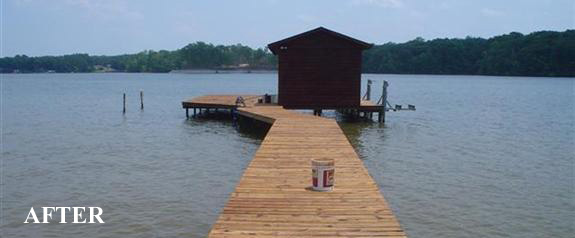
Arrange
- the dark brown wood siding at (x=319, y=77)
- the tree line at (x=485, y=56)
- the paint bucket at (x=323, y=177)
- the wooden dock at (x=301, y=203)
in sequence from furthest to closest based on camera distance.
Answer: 1. the tree line at (x=485, y=56)
2. the dark brown wood siding at (x=319, y=77)
3. the paint bucket at (x=323, y=177)
4. the wooden dock at (x=301, y=203)

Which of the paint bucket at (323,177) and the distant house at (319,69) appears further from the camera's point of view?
the distant house at (319,69)

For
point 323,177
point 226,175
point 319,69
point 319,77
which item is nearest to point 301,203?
point 323,177

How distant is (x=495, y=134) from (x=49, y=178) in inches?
925

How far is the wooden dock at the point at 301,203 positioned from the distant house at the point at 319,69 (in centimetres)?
1564

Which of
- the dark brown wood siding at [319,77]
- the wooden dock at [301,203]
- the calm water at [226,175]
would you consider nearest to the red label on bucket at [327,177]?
the wooden dock at [301,203]

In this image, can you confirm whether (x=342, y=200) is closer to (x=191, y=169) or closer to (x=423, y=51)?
(x=191, y=169)

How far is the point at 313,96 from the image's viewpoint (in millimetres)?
31875

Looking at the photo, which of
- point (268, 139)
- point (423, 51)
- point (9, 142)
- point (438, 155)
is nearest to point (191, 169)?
point (268, 139)

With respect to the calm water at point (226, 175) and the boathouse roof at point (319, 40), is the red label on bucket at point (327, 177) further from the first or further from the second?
the boathouse roof at point (319, 40)

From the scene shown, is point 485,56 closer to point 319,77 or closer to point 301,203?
point 319,77

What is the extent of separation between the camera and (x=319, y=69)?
1230 inches

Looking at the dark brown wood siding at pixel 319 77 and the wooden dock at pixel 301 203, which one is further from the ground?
the dark brown wood siding at pixel 319 77

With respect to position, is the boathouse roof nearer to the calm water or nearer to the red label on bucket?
the calm water

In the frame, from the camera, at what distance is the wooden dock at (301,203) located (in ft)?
27.6
